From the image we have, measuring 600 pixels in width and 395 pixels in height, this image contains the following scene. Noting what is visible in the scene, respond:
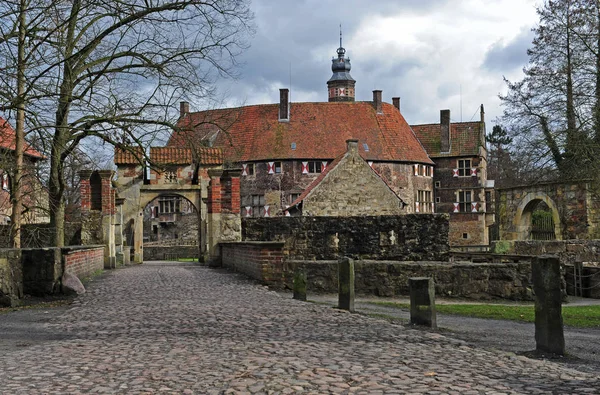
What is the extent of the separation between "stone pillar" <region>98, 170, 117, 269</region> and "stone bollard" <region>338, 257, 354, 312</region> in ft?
49.6

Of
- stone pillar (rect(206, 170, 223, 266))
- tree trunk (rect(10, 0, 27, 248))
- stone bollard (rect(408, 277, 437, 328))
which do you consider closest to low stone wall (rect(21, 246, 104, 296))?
tree trunk (rect(10, 0, 27, 248))

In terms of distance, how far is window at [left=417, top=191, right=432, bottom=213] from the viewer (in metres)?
60.1

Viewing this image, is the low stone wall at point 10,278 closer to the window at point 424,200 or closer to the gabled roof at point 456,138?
the window at point 424,200

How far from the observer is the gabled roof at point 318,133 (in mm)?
56438

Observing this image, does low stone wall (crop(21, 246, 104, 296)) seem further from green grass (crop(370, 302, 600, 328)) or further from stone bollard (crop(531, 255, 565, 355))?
stone bollard (crop(531, 255, 565, 355))

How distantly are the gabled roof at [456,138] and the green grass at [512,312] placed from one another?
47.4 m

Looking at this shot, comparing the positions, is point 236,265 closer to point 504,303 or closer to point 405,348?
point 504,303

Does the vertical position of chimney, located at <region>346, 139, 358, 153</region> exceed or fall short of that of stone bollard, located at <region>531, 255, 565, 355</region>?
it exceeds it

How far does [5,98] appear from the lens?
1327 cm

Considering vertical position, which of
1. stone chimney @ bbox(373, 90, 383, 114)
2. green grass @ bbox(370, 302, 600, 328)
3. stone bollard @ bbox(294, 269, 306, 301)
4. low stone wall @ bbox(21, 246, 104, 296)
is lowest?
green grass @ bbox(370, 302, 600, 328)

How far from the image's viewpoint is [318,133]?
189 ft

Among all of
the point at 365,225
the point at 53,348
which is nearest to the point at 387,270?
the point at 365,225

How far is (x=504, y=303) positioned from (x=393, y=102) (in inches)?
2006

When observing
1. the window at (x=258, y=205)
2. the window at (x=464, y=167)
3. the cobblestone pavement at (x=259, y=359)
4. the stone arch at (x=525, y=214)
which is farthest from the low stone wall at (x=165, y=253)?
the cobblestone pavement at (x=259, y=359)
